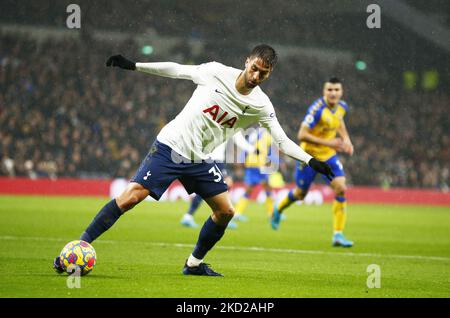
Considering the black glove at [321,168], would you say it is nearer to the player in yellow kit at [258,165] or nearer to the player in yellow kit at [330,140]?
the player in yellow kit at [330,140]

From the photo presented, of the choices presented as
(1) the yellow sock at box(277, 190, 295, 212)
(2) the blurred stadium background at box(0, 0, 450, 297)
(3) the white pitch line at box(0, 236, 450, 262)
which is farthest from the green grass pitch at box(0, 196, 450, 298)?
(1) the yellow sock at box(277, 190, 295, 212)

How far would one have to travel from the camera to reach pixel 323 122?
12812 millimetres

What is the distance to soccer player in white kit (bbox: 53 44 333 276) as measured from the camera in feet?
24.7

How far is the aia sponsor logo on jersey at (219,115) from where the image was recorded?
7.70 m

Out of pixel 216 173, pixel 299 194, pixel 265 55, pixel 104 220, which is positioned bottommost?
pixel 104 220

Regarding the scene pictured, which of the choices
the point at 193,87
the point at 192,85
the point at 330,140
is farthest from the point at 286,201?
the point at 193,87

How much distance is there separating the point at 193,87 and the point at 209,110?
24.0 metres

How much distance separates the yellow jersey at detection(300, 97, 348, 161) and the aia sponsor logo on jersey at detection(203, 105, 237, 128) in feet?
16.3

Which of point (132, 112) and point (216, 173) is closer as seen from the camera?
point (216, 173)

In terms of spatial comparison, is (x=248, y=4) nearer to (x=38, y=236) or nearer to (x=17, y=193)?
(x=17, y=193)

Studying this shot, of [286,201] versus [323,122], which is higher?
[323,122]

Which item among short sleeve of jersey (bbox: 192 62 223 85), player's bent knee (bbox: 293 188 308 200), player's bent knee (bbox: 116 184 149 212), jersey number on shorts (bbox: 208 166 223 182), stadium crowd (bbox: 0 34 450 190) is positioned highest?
stadium crowd (bbox: 0 34 450 190)

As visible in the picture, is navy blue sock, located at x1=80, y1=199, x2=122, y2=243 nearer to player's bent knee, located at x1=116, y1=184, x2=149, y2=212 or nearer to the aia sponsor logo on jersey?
player's bent knee, located at x1=116, y1=184, x2=149, y2=212

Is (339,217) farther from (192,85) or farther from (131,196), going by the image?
(192,85)
